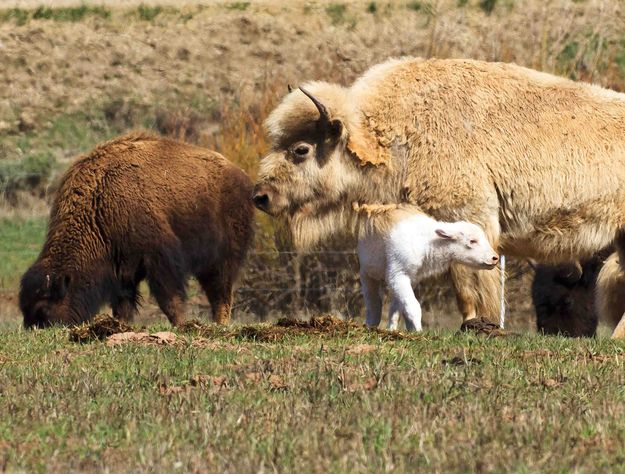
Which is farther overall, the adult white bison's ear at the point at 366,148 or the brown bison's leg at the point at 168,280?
the brown bison's leg at the point at 168,280

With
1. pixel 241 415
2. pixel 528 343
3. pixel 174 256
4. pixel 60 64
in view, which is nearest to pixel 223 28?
pixel 60 64

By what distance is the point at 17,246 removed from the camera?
88.4ft

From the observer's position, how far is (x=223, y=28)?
135ft

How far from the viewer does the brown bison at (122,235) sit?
13.1 meters

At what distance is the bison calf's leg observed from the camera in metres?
11.3

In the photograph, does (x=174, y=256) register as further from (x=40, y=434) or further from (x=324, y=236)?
(x=40, y=434)

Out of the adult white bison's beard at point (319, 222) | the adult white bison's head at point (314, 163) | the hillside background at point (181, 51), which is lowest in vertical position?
the hillside background at point (181, 51)

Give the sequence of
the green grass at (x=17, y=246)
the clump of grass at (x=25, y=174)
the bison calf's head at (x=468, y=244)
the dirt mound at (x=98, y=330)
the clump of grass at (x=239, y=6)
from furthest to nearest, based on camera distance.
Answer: the clump of grass at (x=239, y=6), the clump of grass at (x=25, y=174), the green grass at (x=17, y=246), the bison calf's head at (x=468, y=244), the dirt mound at (x=98, y=330)

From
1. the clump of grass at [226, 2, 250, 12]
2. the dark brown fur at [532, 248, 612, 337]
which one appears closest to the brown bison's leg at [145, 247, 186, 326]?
the dark brown fur at [532, 248, 612, 337]

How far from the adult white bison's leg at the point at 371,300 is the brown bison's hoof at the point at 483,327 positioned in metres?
0.92

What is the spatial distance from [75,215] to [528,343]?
5.74m

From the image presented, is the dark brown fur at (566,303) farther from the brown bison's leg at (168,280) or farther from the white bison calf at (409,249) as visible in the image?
the brown bison's leg at (168,280)

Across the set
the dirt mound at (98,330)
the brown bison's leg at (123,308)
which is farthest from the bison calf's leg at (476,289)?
the brown bison's leg at (123,308)

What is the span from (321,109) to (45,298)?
3768 millimetres
